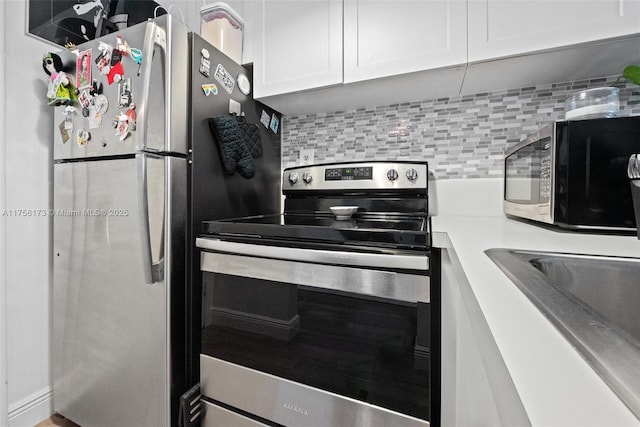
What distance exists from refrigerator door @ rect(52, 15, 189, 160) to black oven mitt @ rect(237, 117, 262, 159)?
0.88ft

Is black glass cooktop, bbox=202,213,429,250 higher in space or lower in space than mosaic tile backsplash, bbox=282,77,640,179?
lower

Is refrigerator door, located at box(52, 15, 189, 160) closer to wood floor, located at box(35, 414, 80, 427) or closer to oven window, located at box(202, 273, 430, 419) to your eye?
oven window, located at box(202, 273, 430, 419)

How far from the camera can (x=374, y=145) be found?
160cm

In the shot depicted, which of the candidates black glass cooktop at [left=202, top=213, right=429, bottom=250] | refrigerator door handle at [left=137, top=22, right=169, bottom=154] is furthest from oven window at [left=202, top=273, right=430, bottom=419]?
refrigerator door handle at [left=137, top=22, right=169, bottom=154]

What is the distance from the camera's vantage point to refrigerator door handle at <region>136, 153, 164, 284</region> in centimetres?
99

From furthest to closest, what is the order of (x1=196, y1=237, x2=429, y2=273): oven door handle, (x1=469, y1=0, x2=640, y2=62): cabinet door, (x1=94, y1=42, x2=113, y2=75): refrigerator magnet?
1. (x1=94, y1=42, x2=113, y2=75): refrigerator magnet
2. (x1=469, y1=0, x2=640, y2=62): cabinet door
3. (x1=196, y1=237, x2=429, y2=273): oven door handle

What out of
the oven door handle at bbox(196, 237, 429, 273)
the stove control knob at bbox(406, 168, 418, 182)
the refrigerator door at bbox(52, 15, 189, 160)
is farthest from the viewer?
the stove control knob at bbox(406, 168, 418, 182)

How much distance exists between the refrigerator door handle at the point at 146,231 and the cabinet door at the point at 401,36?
2.83 feet

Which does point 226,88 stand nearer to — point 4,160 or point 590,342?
point 4,160

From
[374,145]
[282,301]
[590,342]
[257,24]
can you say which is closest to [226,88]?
[257,24]

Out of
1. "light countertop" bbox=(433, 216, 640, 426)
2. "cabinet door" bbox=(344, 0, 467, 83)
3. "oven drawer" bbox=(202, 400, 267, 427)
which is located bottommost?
"oven drawer" bbox=(202, 400, 267, 427)

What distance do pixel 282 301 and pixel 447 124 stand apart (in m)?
1.16

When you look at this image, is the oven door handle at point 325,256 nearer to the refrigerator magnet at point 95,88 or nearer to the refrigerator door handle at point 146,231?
the refrigerator door handle at point 146,231

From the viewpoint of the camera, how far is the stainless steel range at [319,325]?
801 mm
